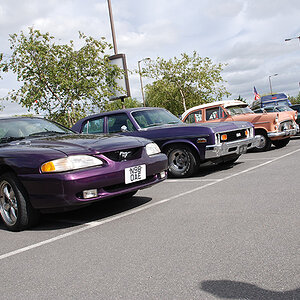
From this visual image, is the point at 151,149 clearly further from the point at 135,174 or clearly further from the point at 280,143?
the point at 280,143

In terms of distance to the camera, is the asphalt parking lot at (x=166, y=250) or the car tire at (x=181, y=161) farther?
the car tire at (x=181, y=161)

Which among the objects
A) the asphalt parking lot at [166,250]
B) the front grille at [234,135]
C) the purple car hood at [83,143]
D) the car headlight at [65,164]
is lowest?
the asphalt parking lot at [166,250]

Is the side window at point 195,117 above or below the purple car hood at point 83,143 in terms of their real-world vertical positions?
above

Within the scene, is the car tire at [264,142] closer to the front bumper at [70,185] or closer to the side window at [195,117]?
the side window at [195,117]

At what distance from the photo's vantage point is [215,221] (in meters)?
4.09

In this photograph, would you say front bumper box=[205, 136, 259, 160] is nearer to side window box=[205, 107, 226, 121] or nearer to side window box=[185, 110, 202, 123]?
side window box=[205, 107, 226, 121]

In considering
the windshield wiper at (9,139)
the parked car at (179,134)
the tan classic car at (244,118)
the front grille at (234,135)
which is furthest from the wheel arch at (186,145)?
the tan classic car at (244,118)

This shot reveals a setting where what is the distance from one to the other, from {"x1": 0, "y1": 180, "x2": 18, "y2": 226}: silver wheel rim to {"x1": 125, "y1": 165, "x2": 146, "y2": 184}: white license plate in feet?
4.45

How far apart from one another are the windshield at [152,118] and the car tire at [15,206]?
145 inches

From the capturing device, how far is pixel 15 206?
460 centimetres

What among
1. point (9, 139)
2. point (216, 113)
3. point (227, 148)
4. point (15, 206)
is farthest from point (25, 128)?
point (216, 113)

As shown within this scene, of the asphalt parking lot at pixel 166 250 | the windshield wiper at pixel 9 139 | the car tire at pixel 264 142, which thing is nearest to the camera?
the asphalt parking lot at pixel 166 250

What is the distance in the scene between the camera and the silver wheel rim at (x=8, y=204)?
182 inches

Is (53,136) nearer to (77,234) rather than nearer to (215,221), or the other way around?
(77,234)
